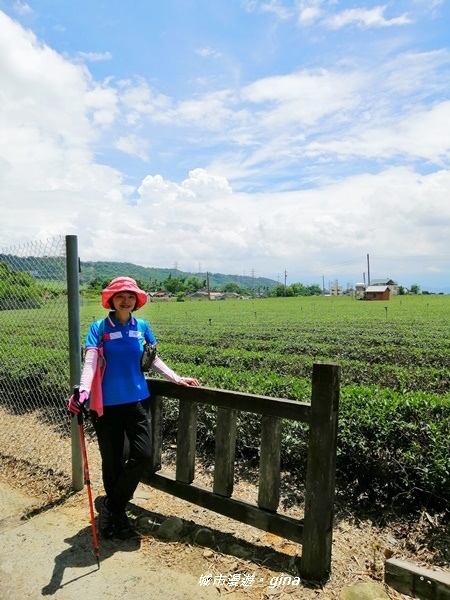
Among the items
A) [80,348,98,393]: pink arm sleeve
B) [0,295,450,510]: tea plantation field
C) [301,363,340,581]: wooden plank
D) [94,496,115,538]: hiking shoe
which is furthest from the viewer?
[0,295,450,510]: tea plantation field

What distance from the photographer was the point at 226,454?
337 cm

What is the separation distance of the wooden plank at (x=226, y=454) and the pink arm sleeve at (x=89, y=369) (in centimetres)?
100

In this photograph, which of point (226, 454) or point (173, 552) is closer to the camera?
point (173, 552)

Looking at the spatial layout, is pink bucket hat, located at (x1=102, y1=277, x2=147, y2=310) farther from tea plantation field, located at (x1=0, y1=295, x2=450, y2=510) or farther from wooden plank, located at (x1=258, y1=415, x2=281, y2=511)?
wooden plank, located at (x1=258, y1=415, x2=281, y2=511)

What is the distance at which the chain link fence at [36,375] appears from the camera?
4391mm

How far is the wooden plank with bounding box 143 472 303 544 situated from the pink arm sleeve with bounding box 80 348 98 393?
45.1 inches

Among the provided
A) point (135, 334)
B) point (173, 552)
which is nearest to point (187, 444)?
point (173, 552)

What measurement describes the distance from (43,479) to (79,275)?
85.9 inches

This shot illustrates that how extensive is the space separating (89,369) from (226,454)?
1.21 meters

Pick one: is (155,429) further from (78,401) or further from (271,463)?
(271,463)

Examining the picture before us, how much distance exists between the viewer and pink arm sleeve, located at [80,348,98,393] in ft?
10.7

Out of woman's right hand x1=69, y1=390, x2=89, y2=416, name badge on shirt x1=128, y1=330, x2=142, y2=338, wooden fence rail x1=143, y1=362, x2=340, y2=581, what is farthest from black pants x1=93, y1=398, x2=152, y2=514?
name badge on shirt x1=128, y1=330, x2=142, y2=338

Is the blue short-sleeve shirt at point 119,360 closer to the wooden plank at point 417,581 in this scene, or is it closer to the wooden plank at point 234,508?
the wooden plank at point 234,508

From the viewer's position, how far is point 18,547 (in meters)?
3.37
